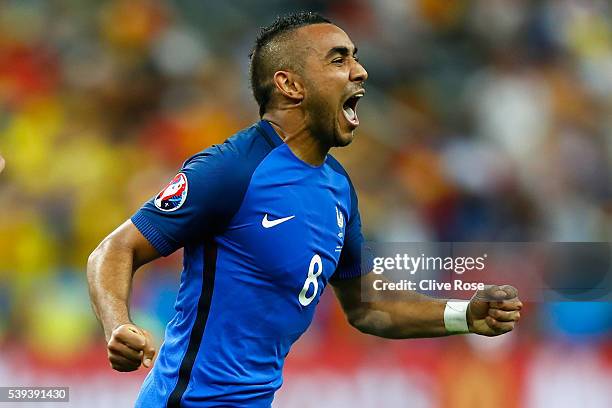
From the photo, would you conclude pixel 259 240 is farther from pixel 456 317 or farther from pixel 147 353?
pixel 456 317

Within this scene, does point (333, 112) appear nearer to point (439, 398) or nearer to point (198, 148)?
point (439, 398)

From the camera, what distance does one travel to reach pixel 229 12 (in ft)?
27.3

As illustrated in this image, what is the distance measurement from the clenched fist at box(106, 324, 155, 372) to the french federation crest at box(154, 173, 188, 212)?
1.79 feet

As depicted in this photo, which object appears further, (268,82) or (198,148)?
(198,148)

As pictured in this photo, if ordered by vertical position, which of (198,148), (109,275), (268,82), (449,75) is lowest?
(109,275)

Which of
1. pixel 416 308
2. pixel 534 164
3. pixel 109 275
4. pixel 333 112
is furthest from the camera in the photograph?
pixel 534 164

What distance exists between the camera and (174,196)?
10.4 feet

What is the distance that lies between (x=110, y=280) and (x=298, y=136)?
944mm

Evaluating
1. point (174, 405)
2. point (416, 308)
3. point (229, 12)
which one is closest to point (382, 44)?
point (229, 12)

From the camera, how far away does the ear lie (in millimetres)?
3598

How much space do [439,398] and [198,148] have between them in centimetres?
289

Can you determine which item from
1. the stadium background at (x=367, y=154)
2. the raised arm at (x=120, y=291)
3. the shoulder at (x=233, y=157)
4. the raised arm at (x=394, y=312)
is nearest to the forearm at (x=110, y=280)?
the raised arm at (x=120, y=291)

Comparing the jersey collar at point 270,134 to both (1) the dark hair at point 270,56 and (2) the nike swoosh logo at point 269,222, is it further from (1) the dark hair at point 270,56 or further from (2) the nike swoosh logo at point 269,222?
(2) the nike swoosh logo at point 269,222

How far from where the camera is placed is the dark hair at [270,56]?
3.63 metres
